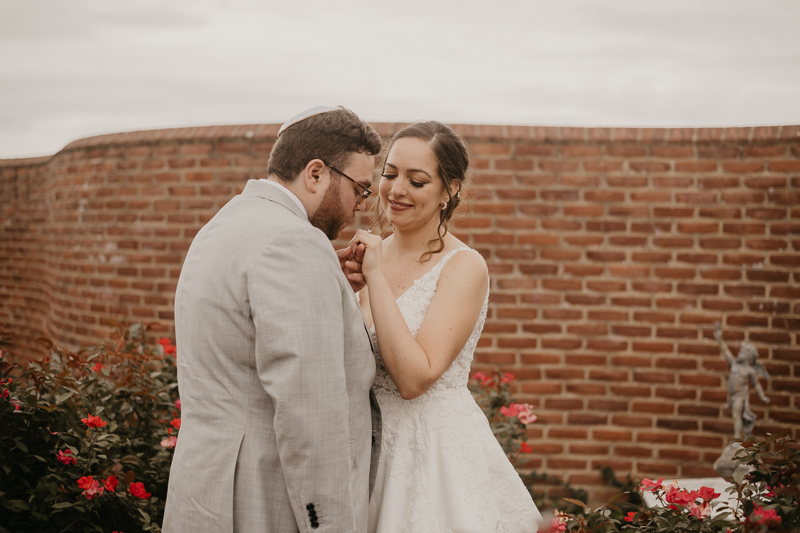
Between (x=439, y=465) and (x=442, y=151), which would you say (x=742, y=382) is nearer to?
(x=439, y=465)

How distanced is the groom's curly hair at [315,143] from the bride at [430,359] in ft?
1.25

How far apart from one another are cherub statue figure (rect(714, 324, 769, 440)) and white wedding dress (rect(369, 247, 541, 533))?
7.63ft

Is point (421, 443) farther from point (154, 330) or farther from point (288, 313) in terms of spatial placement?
point (154, 330)

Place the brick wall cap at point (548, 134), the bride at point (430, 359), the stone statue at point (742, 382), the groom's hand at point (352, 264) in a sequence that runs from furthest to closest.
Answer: the brick wall cap at point (548, 134) → the stone statue at point (742, 382) → the groom's hand at point (352, 264) → the bride at point (430, 359)

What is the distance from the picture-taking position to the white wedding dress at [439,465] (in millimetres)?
1896

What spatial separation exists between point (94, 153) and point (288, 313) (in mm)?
4176

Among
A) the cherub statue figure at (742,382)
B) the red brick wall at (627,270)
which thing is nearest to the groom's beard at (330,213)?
the red brick wall at (627,270)

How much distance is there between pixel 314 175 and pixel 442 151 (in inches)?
28.4

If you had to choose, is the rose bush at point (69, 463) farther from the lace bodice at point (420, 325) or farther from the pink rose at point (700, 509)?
the pink rose at point (700, 509)

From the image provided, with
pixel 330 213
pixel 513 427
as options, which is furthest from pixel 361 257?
pixel 513 427

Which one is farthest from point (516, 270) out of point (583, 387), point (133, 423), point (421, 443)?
point (133, 423)

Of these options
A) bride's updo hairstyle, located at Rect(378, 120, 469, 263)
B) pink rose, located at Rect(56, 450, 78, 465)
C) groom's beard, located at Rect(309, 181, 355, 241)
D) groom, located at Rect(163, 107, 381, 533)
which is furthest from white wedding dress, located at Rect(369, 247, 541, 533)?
pink rose, located at Rect(56, 450, 78, 465)

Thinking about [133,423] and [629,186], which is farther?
[629,186]

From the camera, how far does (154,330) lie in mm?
4352
